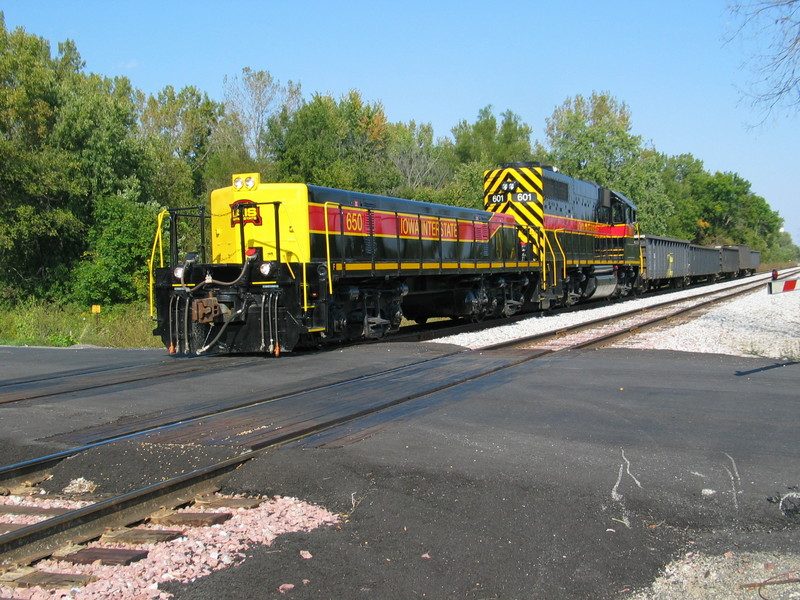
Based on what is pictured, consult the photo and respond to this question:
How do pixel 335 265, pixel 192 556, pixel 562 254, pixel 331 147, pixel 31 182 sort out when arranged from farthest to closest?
1. pixel 331 147
2. pixel 31 182
3. pixel 562 254
4. pixel 335 265
5. pixel 192 556

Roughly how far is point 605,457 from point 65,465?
4256 millimetres

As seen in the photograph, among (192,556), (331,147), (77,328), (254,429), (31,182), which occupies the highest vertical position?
(331,147)

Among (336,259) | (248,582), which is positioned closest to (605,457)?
(248,582)

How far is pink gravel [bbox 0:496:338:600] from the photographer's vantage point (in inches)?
136

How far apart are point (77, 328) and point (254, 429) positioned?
20.2m

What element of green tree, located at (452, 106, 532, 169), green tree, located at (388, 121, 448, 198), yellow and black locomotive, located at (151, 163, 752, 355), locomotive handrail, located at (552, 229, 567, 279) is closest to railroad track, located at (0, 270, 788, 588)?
yellow and black locomotive, located at (151, 163, 752, 355)

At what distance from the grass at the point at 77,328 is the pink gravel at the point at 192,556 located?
14.5 meters

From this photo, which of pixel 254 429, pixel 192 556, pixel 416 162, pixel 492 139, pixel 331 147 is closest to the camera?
pixel 192 556

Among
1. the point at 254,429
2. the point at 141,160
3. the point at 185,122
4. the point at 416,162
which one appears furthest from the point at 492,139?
the point at 254,429

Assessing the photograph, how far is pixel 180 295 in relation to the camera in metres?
11.9

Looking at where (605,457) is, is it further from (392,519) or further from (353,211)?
(353,211)

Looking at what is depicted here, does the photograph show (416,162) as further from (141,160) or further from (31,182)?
(31,182)

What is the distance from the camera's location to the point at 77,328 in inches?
951

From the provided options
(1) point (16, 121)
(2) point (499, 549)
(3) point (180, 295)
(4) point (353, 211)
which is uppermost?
(1) point (16, 121)
